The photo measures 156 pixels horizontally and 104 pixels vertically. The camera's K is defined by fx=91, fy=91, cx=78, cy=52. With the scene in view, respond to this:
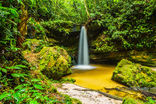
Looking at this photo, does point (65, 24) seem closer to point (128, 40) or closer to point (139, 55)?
point (128, 40)

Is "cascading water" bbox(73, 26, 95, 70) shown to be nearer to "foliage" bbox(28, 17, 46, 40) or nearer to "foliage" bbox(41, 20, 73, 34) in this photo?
"foliage" bbox(41, 20, 73, 34)

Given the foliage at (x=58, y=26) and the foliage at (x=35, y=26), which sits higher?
the foliage at (x=58, y=26)

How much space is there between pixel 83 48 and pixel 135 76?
26.6 feet

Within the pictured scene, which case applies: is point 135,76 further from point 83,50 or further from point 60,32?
point 60,32

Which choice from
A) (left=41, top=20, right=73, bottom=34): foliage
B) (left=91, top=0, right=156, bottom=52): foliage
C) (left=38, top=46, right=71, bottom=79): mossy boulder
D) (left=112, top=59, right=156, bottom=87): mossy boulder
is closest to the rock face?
(left=38, top=46, right=71, bottom=79): mossy boulder

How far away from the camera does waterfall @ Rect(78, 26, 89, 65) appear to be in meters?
12.1

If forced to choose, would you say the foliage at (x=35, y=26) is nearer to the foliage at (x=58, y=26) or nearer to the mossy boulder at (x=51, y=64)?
the mossy boulder at (x=51, y=64)

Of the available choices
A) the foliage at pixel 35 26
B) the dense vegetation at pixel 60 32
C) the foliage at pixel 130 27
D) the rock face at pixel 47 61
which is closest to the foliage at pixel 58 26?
the dense vegetation at pixel 60 32

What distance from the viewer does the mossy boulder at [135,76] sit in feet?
14.7

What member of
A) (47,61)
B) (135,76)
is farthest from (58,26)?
(135,76)

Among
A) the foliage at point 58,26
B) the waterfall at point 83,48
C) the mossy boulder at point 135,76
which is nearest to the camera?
the mossy boulder at point 135,76

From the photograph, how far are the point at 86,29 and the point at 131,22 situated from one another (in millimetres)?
5071

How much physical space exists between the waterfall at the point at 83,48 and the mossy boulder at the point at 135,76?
693 centimetres

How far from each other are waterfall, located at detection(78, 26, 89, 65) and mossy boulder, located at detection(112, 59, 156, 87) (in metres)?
6.93
